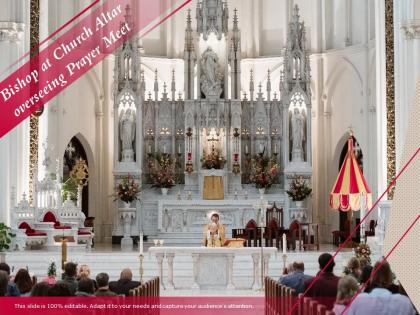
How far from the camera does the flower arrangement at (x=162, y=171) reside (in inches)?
1033

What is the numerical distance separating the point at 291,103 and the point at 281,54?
3175mm

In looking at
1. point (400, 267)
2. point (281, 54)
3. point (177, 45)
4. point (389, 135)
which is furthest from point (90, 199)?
point (400, 267)

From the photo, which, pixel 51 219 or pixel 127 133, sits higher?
pixel 127 133

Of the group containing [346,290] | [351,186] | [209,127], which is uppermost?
[209,127]

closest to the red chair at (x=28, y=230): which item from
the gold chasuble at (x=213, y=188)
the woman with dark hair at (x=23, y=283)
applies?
the gold chasuble at (x=213, y=188)

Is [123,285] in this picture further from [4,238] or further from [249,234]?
[249,234]

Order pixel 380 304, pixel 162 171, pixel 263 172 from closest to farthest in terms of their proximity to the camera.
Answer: pixel 380 304 < pixel 263 172 < pixel 162 171

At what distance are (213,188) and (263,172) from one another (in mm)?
1547

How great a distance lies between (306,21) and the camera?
1147 inches

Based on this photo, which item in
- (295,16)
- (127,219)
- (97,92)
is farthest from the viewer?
(97,92)

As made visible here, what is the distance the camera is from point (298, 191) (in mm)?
25625

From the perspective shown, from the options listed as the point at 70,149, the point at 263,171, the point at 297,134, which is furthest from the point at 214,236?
the point at 70,149

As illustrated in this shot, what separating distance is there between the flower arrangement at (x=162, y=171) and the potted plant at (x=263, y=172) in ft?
7.80

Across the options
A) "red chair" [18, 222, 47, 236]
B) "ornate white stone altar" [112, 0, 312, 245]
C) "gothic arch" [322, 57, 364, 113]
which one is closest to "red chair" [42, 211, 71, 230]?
"red chair" [18, 222, 47, 236]
